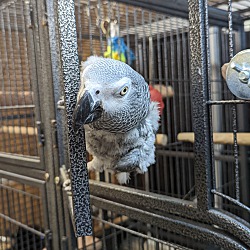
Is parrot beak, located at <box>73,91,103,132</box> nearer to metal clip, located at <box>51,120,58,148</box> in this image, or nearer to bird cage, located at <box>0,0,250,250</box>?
bird cage, located at <box>0,0,250,250</box>

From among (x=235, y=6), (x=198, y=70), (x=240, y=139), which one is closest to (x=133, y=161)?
(x=198, y=70)

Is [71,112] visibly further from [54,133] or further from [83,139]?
[54,133]

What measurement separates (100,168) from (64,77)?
39 centimetres

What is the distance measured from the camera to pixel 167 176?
6.33 ft

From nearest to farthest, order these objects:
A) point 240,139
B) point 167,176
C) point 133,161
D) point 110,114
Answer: point 110,114
point 133,161
point 240,139
point 167,176

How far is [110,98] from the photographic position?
21.0 inches

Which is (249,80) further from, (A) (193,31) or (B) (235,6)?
(B) (235,6)

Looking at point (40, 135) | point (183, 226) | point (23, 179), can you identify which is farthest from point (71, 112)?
point (23, 179)

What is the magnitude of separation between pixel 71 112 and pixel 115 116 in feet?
0.43

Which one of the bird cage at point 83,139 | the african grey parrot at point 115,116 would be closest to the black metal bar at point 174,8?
the bird cage at point 83,139

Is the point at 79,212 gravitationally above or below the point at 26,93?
below

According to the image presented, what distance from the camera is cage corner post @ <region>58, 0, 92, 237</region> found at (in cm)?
43

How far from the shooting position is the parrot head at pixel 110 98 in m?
0.46

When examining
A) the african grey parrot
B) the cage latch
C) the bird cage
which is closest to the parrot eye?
the african grey parrot
